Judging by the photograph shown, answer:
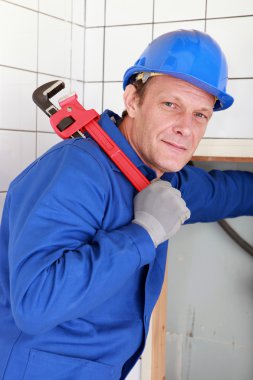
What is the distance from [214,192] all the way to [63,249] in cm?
70

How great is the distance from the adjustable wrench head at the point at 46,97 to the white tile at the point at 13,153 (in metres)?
0.25

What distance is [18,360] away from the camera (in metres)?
1.01

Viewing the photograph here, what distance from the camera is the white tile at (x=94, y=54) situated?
1683 mm

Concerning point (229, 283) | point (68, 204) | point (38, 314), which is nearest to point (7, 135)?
point (68, 204)

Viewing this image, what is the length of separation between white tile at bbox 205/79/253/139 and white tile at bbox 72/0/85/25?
61 cm

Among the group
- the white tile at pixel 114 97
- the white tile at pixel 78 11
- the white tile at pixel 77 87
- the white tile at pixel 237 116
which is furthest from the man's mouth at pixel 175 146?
the white tile at pixel 78 11

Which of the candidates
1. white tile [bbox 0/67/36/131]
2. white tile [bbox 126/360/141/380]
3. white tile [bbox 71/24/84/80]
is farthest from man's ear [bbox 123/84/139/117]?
white tile [bbox 126/360/141/380]

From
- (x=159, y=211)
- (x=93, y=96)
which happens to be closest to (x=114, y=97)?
(x=93, y=96)

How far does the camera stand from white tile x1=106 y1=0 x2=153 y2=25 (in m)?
1.60

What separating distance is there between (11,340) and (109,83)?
3.27 feet

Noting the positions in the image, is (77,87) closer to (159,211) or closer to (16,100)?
(16,100)

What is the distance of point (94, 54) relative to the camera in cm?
169

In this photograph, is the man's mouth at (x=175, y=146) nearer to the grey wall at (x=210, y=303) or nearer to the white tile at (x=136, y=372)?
the grey wall at (x=210, y=303)

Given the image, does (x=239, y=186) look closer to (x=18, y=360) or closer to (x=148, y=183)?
(x=148, y=183)
